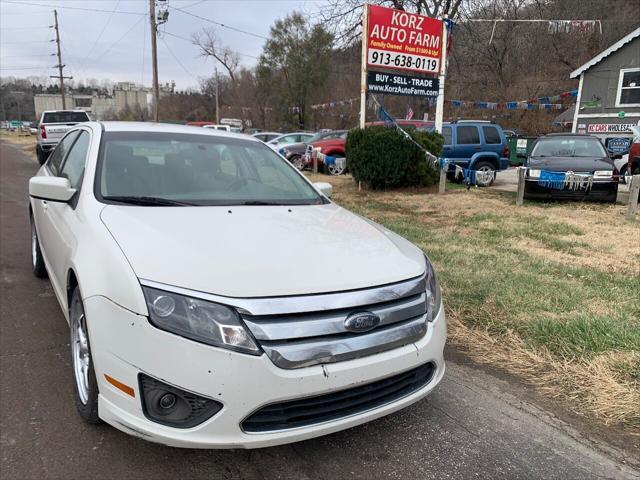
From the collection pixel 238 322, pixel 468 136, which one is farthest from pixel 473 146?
pixel 238 322

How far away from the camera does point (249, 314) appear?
199 centimetres

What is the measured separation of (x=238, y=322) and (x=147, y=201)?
1389mm

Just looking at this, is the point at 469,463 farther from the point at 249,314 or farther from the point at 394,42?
the point at 394,42

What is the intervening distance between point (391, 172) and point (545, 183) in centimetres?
352

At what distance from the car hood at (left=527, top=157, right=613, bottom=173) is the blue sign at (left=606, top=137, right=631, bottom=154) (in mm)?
11116

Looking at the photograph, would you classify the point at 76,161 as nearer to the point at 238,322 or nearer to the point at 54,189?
the point at 54,189

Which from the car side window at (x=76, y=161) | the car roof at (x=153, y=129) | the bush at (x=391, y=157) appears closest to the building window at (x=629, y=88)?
the bush at (x=391, y=157)

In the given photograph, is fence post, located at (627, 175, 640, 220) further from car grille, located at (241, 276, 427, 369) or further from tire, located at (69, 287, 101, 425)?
tire, located at (69, 287, 101, 425)

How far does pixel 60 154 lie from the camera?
14.9 ft

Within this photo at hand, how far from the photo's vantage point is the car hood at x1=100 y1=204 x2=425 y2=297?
6.89 feet

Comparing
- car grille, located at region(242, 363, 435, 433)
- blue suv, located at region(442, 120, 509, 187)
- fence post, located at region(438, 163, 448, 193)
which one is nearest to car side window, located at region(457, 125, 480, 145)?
blue suv, located at region(442, 120, 509, 187)

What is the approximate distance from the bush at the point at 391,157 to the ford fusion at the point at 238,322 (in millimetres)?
9072

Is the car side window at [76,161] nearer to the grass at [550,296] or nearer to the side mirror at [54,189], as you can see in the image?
the side mirror at [54,189]

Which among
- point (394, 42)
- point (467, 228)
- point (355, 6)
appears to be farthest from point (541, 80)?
point (467, 228)
